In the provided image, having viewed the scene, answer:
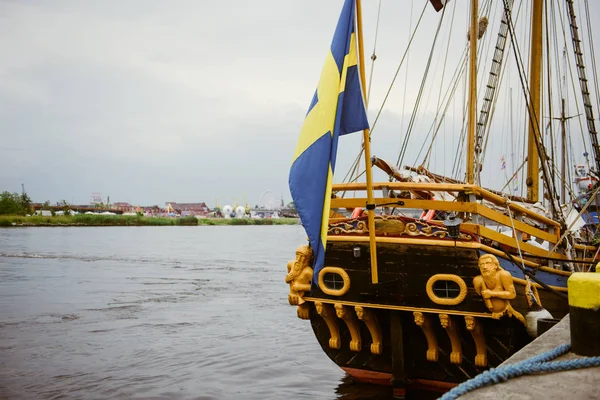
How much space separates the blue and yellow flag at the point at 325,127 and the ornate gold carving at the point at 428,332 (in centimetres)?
209

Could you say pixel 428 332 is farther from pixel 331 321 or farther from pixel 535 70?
pixel 535 70

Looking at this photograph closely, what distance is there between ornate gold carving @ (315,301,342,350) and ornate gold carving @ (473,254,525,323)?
7.85 feet

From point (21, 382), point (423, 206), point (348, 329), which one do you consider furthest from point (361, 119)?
point (21, 382)

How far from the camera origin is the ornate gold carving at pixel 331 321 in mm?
9016

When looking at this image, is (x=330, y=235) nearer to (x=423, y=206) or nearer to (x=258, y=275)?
(x=423, y=206)

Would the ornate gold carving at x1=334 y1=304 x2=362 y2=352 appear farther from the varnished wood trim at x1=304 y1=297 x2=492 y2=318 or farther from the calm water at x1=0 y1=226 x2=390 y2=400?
the calm water at x1=0 y1=226 x2=390 y2=400

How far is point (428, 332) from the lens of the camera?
851 cm

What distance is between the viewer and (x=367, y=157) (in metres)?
7.55

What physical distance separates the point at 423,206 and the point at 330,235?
1487 millimetres

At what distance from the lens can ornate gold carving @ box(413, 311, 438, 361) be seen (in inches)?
327

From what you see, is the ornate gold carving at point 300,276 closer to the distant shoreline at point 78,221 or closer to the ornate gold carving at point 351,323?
the ornate gold carving at point 351,323

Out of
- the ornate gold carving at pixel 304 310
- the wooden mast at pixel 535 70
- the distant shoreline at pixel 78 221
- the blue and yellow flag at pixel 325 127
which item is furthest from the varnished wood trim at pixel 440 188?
the distant shoreline at pixel 78 221

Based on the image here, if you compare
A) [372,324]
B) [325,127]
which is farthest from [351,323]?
[325,127]

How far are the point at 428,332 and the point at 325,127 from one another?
11.6ft
